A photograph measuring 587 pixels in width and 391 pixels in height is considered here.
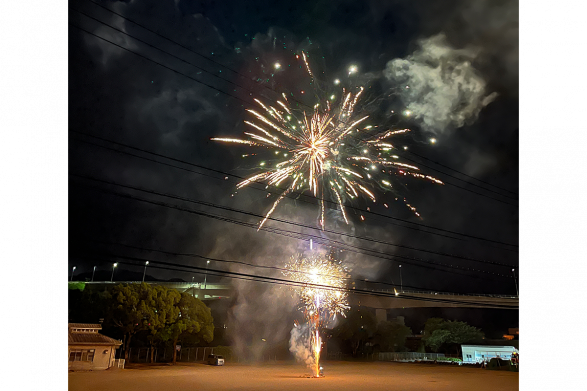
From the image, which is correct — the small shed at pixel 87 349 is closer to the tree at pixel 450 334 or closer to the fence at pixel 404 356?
the fence at pixel 404 356

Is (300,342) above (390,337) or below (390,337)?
below

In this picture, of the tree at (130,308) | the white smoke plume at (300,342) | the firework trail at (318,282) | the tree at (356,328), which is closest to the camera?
the firework trail at (318,282)

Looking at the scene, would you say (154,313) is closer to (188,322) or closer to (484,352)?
(188,322)

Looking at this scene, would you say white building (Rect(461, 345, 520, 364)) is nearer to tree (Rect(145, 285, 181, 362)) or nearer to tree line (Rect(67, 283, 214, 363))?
tree line (Rect(67, 283, 214, 363))

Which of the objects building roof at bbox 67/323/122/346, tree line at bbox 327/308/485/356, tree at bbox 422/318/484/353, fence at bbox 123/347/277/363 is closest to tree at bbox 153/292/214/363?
fence at bbox 123/347/277/363

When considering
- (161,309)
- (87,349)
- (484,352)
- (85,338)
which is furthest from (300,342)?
(85,338)

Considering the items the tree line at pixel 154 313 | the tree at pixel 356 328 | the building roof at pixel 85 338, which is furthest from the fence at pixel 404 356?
the building roof at pixel 85 338
